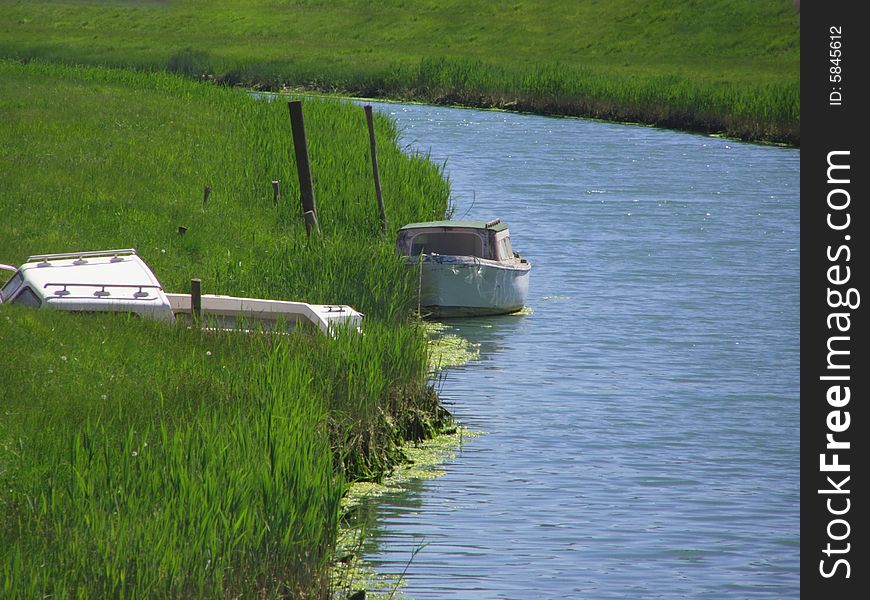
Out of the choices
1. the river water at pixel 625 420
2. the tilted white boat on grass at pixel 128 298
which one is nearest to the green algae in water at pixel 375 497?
the river water at pixel 625 420

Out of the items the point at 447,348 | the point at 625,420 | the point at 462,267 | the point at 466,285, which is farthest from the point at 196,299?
the point at 466,285

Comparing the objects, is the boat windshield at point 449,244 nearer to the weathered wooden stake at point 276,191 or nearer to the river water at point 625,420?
the river water at point 625,420

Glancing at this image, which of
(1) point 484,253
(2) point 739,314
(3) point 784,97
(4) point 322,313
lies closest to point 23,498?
(4) point 322,313

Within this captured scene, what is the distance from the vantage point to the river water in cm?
1320

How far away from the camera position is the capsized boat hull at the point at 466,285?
2495 cm

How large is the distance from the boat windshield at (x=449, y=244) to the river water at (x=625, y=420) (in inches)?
50.8

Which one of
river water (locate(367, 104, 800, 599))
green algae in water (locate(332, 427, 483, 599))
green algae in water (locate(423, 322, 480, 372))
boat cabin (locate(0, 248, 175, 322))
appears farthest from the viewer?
green algae in water (locate(423, 322, 480, 372))

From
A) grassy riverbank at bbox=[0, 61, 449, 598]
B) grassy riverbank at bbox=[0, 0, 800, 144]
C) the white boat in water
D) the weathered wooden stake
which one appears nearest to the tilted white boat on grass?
grassy riverbank at bbox=[0, 61, 449, 598]

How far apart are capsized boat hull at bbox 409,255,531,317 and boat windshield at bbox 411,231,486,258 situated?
15.5 inches

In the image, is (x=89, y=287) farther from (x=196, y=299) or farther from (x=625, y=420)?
(x=625, y=420)

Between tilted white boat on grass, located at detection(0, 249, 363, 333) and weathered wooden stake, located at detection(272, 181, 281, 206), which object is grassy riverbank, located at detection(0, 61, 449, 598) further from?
tilted white boat on grass, located at detection(0, 249, 363, 333)

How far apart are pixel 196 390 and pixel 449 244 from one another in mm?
11994

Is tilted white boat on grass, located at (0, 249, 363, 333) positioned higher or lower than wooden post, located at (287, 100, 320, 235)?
lower
